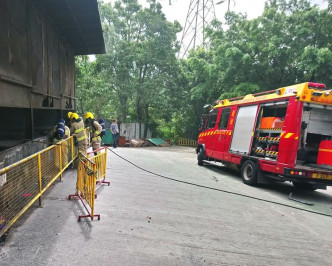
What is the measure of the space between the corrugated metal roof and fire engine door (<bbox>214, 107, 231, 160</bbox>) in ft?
18.2

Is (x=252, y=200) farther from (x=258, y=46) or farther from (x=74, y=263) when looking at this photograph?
(x=258, y=46)

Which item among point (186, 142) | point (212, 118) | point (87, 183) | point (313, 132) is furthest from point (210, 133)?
point (186, 142)

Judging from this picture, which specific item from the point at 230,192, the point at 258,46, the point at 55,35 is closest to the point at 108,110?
the point at 258,46

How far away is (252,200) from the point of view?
20.8 ft

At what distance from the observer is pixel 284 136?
22.5 feet

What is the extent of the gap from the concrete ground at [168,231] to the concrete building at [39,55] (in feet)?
7.05

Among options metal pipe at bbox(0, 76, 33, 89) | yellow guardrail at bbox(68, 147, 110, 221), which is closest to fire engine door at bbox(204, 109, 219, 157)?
yellow guardrail at bbox(68, 147, 110, 221)

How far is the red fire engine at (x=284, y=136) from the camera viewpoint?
21.9 ft

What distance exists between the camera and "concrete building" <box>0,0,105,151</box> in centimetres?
458

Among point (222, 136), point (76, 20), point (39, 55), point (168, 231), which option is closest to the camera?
point (168, 231)

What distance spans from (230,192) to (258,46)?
40.8 ft

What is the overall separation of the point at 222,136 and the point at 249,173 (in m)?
2.22

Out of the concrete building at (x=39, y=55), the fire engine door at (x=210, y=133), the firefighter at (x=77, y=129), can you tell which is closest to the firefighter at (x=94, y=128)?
the firefighter at (x=77, y=129)

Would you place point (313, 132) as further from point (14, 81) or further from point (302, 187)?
point (14, 81)
